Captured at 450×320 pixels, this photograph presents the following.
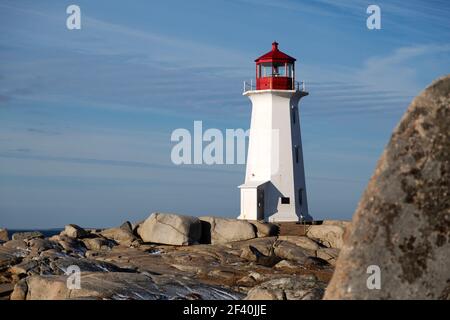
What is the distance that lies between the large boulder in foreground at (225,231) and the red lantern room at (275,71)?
389 inches

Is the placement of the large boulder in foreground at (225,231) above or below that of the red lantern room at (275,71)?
below

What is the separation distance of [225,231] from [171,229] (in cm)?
325

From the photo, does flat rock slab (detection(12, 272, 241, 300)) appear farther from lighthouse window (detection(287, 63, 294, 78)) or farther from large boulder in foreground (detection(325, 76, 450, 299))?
lighthouse window (detection(287, 63, 294, 78))

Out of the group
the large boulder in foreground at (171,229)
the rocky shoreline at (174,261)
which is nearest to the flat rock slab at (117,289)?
the rocky shoreline at (174,261)

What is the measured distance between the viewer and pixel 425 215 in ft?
23.4

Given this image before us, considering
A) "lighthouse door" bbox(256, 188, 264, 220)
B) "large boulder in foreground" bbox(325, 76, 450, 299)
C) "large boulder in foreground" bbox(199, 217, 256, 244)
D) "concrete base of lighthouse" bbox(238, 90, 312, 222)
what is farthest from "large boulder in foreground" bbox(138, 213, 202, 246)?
"large boulder in foreground" bbox(325, 76, 450, 299)

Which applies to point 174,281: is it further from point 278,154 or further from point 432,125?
point 278,154

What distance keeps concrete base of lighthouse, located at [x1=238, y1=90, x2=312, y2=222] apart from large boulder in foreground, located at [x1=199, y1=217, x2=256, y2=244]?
193 inches

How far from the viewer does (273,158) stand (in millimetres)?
42344

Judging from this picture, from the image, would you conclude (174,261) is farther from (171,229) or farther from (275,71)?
(275,71)

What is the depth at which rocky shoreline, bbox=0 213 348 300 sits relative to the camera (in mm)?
16000

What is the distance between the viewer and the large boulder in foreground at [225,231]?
120ft

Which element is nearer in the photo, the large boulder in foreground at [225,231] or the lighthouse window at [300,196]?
the large boulder in foreground at [225,231]

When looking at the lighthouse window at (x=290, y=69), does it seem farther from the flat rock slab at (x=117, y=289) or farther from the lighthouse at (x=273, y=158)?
the flat rock slab at (x=117, y=289)
